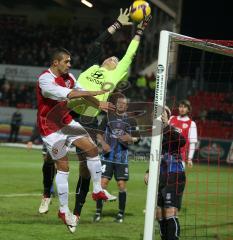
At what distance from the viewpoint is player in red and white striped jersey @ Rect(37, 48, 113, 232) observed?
9062 mm

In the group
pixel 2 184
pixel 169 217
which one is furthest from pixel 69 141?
pixel 2 184

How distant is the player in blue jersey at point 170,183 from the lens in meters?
8.39

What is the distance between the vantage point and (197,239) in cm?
970

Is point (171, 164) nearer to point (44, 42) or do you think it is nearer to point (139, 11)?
point (139, 11)

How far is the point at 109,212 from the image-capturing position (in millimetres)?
12586

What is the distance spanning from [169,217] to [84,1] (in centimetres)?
3137

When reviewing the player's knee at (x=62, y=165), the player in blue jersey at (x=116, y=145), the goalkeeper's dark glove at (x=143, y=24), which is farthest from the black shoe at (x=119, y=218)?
the goalkeeper's dark glove at (x=143, y=24)

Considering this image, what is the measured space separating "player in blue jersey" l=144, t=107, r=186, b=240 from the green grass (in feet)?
4.47

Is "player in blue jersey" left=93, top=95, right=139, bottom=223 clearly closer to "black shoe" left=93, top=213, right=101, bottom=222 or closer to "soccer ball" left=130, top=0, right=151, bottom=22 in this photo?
"black shoe" left=93, top=213, right=101, bottom=222

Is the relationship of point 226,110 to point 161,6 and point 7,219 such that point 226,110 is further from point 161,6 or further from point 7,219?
point 7,219

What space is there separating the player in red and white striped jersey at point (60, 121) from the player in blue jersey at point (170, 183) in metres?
1.25

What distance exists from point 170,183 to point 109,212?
4236 mm

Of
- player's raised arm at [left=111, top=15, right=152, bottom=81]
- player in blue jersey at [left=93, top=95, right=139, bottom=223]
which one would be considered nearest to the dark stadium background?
player in blue jersey at [left=93, top=95, right=139, bottom=223]

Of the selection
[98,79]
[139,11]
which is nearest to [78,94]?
[98,79]
